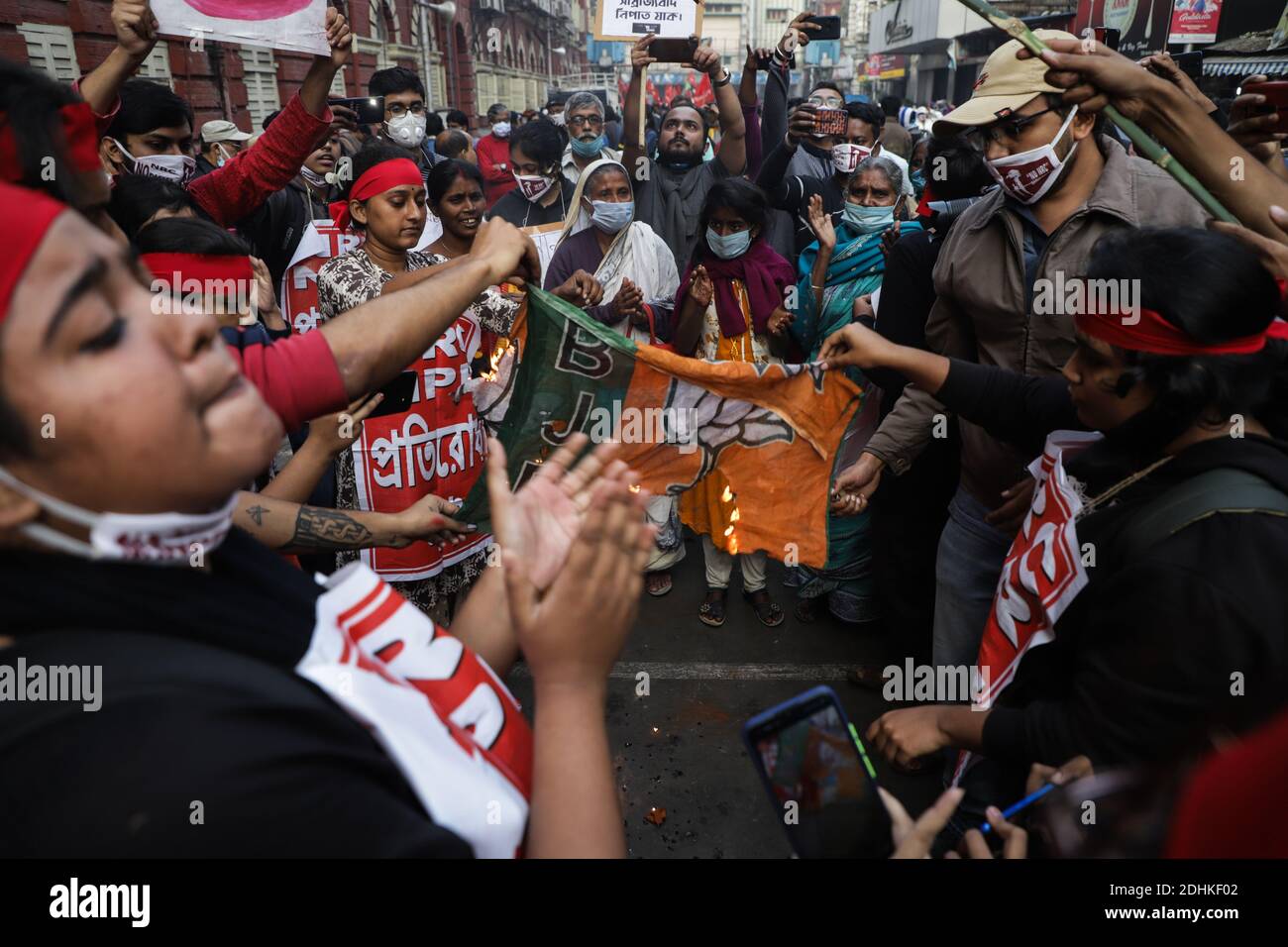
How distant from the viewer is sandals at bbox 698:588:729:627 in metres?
4.24

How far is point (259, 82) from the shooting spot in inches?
554

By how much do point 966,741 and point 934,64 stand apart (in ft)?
131

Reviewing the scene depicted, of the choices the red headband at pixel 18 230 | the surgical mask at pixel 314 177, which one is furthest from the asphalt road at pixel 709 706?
the surgical mask at pixel 314 177

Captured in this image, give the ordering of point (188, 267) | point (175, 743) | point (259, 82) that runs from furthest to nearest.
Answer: point (259, 82) < point (188, 267) < point (175, 743)

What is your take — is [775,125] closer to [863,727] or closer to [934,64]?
[863,727]

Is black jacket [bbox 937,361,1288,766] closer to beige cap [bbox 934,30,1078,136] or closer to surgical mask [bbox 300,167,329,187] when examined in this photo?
beige cap [bbox 934,30,1078,136]

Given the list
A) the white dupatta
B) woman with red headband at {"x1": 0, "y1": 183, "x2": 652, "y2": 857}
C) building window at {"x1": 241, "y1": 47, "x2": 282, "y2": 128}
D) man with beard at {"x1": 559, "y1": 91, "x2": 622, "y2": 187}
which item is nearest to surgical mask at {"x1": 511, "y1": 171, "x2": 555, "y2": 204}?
man with beard at {"x1": 559, "y1": 91, "x2": 622, "y2": 187}

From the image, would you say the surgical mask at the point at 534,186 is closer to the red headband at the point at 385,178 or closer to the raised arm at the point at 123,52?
the red headband at the point at 385,178

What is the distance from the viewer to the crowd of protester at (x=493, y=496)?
0.73m

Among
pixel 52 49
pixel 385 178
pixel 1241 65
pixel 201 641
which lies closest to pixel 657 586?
pixel 385 178

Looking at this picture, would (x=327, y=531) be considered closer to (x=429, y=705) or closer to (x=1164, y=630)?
(x=429, y=705)

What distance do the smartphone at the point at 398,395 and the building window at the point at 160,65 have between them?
35.5 ft

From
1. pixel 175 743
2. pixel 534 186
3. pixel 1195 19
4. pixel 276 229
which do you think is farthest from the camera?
pixel 1195 19

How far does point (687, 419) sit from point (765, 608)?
76.1 inches
